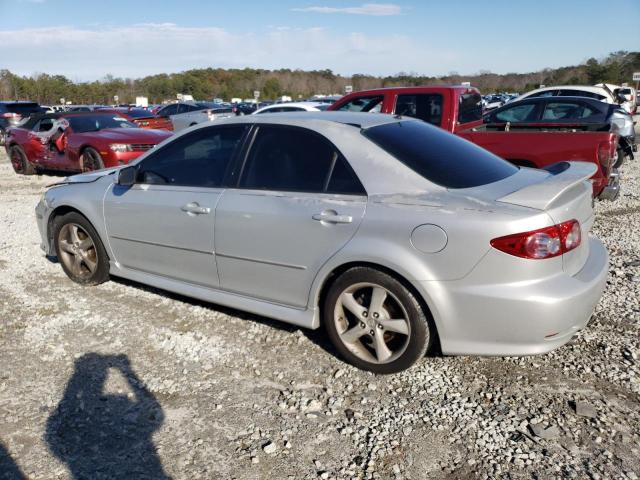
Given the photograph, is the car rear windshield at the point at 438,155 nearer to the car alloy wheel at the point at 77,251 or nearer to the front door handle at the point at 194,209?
the front door handle at the point at 194,209

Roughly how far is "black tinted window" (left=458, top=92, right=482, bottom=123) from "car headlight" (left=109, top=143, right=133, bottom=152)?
5.78m

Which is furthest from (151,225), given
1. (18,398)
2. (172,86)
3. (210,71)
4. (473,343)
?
(210,71)

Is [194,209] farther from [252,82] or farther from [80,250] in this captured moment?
[252,82]

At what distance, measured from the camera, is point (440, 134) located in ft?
13.2

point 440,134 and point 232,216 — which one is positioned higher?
point 440,134

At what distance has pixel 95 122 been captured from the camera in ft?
36.9

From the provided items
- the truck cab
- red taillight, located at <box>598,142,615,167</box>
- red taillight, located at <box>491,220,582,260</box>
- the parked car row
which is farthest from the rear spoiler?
the truck cab

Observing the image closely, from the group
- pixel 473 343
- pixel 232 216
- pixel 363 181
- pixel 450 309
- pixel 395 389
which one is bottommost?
pixel 395 389

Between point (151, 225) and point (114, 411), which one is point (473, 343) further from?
point (151, 225)

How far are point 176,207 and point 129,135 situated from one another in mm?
Answer: 6940

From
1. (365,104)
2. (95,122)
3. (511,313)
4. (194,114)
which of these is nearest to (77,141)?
(95,122)

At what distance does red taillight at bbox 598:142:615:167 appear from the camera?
651 cm

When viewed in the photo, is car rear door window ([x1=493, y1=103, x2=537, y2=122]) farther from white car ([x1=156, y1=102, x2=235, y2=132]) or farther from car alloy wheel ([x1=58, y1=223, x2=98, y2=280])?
white car ([x1=156, y1=102, x2=235, y2=132])

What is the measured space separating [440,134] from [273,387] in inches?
83.6
